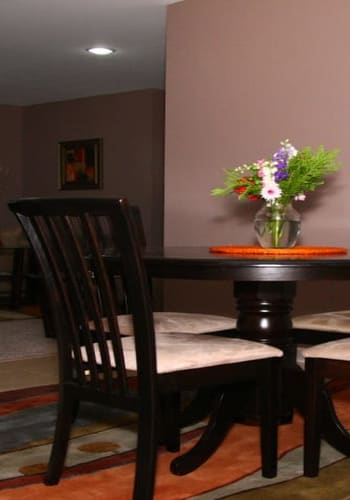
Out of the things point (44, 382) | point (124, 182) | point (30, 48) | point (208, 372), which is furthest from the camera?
point (124, 182)

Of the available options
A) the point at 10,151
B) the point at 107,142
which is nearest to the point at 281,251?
the point at 107,142

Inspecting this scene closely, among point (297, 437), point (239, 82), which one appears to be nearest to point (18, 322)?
point (239, 82)

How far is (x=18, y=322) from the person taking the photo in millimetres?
6945

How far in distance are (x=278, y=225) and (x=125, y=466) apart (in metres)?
1.09

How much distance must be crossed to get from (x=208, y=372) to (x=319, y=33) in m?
2.88

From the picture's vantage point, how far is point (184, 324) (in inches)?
125

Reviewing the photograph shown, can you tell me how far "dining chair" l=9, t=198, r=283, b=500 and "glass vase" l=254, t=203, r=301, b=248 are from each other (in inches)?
26.7

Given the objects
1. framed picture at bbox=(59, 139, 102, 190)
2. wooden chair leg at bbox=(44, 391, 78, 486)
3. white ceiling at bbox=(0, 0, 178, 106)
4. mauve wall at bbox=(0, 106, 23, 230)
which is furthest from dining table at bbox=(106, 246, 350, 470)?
mauve wall at bbox=(0, 106, 23, 230)

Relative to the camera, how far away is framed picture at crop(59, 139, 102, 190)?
9.34m

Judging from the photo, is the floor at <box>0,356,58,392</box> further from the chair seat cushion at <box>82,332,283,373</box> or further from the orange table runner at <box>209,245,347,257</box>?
the chair seat cushion at <box>82,332,283,373</box>

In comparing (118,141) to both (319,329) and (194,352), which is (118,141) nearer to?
(319,329)

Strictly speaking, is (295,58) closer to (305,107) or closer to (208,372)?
(305,107)

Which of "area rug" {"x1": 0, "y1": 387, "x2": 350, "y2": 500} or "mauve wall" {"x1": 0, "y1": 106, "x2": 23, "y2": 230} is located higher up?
"mauve wall" {"x1": 0, "y1": 106, "x2": 23, "y2": 230}

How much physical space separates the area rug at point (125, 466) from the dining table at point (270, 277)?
217 millimetres
